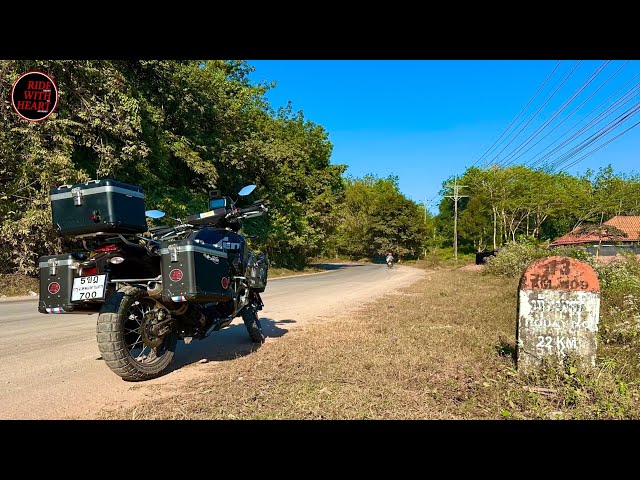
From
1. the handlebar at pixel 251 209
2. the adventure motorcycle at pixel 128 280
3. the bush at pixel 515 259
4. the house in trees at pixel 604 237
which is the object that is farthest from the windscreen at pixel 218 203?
the house in trees at pixel 604 237

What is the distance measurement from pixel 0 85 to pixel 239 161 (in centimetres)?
1285

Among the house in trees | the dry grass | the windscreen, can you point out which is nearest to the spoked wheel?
the dry grass

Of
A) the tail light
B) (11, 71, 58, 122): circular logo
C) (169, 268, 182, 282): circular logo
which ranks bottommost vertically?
(169, 268, 182, 282): circular logo

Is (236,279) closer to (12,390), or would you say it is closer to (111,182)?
(111,182)

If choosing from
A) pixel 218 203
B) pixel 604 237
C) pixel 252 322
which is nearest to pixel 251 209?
pixel 218 203

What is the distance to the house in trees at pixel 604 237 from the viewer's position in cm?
1930

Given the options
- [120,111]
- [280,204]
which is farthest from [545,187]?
[120,111]

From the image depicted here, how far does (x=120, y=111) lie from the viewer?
1572 cm

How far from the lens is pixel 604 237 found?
2039cm

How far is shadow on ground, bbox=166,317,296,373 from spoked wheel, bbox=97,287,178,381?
1.14 ft

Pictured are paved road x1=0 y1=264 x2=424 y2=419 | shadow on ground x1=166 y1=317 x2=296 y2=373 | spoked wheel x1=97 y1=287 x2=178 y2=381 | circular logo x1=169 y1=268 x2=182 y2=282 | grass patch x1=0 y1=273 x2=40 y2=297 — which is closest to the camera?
paved road x1=0 y1=264 x2=424 y2=419

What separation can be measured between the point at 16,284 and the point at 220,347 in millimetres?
11750

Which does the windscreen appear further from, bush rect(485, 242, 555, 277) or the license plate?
bush rect(485, 242, 555, 277)

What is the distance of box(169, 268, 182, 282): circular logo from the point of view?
4.59 meters
